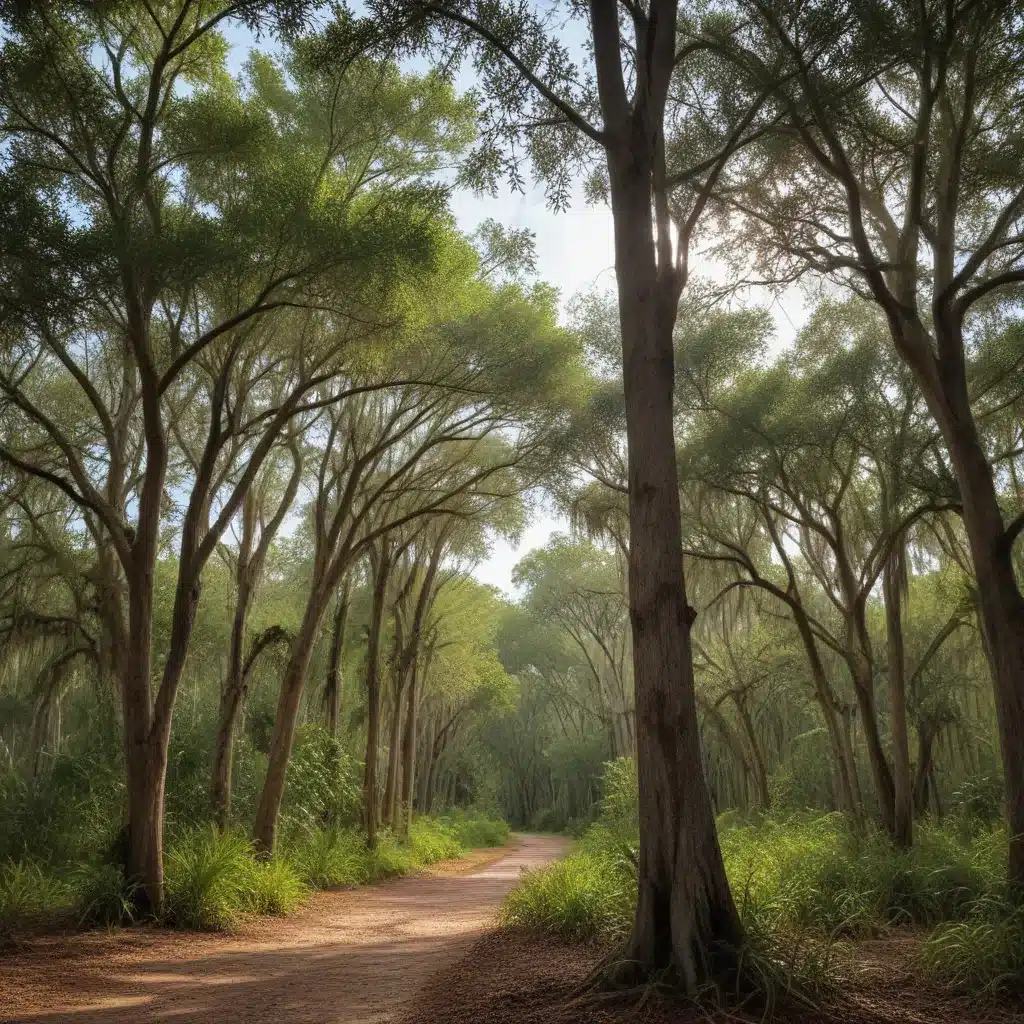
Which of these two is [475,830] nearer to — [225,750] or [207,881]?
[225,750]

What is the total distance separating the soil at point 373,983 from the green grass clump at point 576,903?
0.21 m

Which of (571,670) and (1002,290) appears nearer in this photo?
(1002,290)

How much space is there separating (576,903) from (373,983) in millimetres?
1847

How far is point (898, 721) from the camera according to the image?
10.0 meters

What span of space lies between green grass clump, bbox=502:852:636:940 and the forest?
0.15 feet

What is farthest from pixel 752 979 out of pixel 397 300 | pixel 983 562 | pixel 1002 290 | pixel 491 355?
pixel 1002 290

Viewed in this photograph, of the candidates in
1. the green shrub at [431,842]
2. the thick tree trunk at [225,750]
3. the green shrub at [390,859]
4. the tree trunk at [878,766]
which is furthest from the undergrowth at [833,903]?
the green shrub at [431,842]

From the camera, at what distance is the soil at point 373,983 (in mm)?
4031

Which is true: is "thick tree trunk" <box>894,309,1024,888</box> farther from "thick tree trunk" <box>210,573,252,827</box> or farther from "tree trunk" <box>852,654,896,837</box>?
"thick tree trunk" <box>210,573,252,827</box>

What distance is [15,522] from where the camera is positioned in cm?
1343

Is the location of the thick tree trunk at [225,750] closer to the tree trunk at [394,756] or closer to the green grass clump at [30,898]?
the green grass clump at [30,898]

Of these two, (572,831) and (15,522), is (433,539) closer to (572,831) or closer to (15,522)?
(15,522)

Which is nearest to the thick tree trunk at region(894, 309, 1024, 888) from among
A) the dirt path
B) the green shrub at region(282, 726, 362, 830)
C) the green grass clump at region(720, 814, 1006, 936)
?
the green grass clump at region(720, 814, 1006, 936)

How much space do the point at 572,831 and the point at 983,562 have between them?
25.3m
